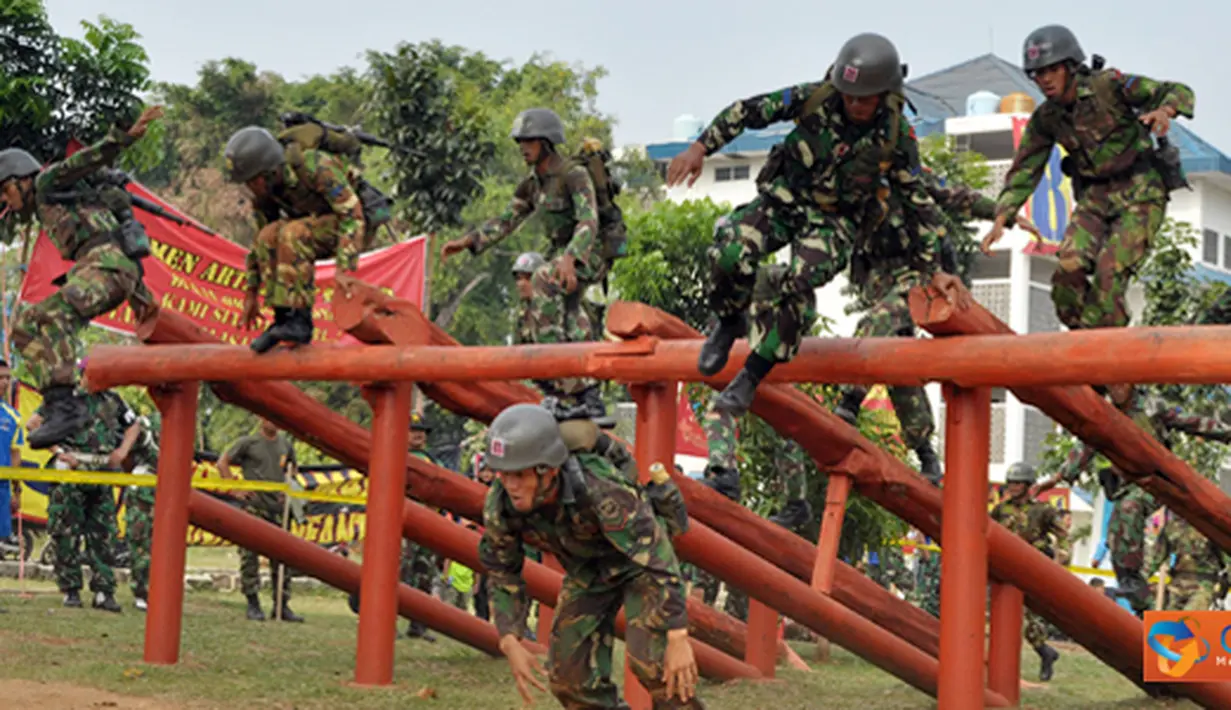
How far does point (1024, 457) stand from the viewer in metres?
41.5

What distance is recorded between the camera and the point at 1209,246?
45.9 m

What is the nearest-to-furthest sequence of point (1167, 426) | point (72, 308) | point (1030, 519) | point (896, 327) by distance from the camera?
1. point (896, 327)
2. point (72, 308)
3. point (1167, 426)
4. point (1030, 519)

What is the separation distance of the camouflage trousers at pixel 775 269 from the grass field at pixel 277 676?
235 centimetres

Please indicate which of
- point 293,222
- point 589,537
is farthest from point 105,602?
point 589,537

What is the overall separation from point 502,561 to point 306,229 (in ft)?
13.4

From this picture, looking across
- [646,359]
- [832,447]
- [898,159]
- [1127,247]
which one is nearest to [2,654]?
[646,359]

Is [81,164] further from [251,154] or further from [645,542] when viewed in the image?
[645,542]

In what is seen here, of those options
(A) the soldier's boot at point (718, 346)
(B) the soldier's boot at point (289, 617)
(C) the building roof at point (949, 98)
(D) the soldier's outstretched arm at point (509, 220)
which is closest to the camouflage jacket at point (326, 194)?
(D) the soldier's outstretched arm at point (509, 220)

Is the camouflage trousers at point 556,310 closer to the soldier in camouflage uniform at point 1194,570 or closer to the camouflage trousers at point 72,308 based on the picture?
the camouflage trousers at point 72,308

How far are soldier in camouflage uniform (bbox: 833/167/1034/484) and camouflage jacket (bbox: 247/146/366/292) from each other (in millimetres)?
2938

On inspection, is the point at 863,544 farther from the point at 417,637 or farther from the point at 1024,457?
the point at 1024,457

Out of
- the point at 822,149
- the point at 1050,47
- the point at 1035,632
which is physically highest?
the point at 1050,47

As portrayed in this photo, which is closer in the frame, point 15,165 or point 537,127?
point 537,127

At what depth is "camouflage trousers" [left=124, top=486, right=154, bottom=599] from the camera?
46.6ft
